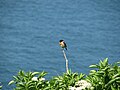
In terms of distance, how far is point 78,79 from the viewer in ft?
50.5

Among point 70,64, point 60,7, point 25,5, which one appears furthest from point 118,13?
point 70,64

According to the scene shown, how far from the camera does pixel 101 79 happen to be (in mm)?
14922

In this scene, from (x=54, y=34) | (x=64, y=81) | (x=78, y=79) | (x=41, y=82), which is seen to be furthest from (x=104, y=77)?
(x=54, y=34)

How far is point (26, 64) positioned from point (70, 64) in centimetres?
848

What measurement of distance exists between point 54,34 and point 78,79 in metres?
105

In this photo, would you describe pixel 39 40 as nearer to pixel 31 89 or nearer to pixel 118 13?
pixel 118 13

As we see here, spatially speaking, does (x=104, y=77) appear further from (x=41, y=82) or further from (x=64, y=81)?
(x=41, y=82)

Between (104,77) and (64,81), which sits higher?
(64,81)

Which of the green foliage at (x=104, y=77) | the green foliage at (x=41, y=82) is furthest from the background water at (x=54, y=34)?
the green foliage at (x=104, y=77)

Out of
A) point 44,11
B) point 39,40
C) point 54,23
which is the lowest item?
point 39,40

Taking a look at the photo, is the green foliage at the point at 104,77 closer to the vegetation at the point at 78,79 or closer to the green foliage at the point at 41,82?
the vegetation at the point at 78,79

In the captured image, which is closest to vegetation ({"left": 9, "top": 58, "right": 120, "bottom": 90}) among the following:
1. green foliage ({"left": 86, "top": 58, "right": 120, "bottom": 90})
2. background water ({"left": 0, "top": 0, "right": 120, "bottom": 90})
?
green foliage ({"left": 86, "top": 58, "right": 120, "bottom": 90})

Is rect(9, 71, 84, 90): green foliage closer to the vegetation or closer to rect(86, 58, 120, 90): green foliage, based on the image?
the vegetation

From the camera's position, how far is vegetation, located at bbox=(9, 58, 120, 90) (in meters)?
14.8
